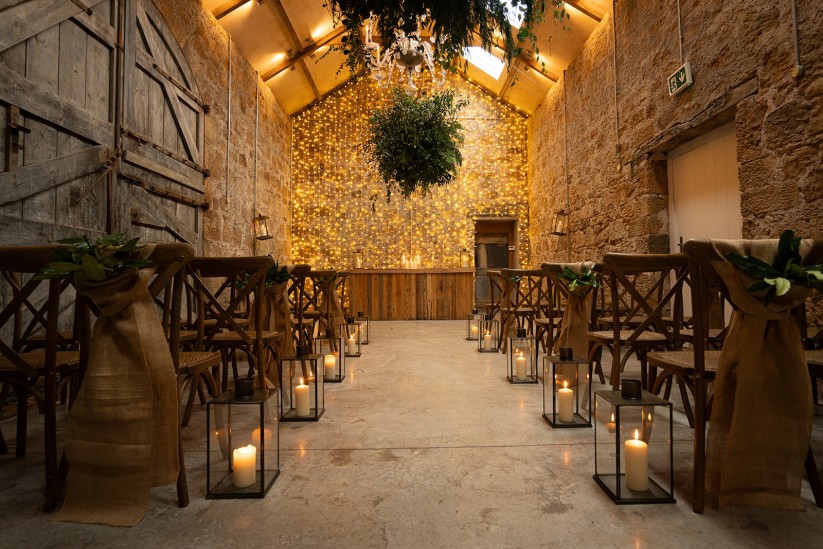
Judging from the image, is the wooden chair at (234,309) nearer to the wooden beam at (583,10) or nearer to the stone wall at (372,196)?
the wooden beam at (583,10)

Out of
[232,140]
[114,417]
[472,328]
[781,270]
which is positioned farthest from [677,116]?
[232,140]

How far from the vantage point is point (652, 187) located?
4531 millimetres

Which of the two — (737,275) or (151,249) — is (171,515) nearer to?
(151,249)

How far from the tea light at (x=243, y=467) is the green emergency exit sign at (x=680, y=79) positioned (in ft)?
14.0

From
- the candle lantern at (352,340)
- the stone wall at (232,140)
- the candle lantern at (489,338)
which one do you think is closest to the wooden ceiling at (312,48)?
the stone wall at (232,140)

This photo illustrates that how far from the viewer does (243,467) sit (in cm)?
146

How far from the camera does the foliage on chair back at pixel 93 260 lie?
4.08 feet

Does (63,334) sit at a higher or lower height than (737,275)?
lower

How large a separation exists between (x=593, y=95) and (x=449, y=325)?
3711 millimetres

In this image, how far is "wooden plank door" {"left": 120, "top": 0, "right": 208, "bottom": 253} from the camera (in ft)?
12.3

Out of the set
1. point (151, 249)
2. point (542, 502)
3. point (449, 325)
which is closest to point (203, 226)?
point (449, 325)

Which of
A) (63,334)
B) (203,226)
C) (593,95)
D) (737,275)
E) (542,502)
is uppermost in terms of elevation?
(593,95)

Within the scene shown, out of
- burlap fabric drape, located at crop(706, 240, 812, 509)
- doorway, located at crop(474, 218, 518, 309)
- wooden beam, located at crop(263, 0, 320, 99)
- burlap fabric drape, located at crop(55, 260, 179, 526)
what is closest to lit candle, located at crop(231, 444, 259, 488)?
burlap fabric drape, located at crop(55, 260, 179, 526)

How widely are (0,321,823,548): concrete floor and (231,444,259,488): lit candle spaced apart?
0.24 feet
